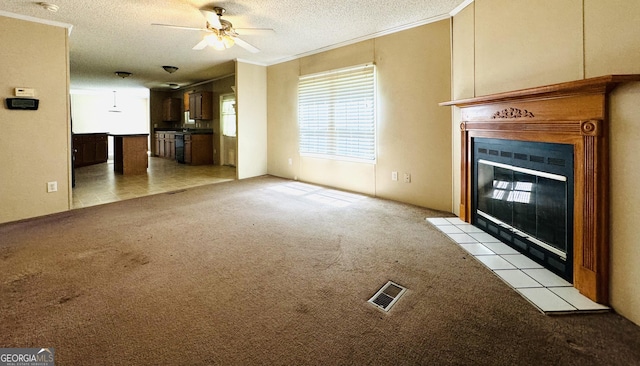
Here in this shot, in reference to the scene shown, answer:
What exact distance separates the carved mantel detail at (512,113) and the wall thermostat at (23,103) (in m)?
5.42

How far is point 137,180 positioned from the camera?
21.8ft

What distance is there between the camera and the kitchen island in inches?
291

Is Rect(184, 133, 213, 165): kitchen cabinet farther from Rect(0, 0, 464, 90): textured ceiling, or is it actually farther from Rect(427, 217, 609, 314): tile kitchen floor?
Rect(427, 217, 609, 314): tile kitchen floor

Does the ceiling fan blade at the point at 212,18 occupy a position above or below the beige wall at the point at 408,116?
above

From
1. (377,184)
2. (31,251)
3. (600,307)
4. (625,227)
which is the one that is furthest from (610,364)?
(31,251)

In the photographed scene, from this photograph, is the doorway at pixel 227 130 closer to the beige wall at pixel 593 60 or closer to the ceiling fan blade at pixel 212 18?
the ceiling fan blade at pixel 212 18

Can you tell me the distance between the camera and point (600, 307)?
192 centimetres

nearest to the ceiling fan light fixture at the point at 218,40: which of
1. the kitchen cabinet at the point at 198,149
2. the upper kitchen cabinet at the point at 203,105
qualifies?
the kitchen cabinet at the point at 198,149

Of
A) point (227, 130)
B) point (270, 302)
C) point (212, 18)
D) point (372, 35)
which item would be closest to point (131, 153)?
point (227, 130)

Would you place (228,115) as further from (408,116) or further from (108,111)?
(108,111)

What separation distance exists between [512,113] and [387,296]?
1963 millimetres

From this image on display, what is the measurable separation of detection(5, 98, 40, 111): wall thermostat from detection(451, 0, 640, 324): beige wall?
5.43 metres

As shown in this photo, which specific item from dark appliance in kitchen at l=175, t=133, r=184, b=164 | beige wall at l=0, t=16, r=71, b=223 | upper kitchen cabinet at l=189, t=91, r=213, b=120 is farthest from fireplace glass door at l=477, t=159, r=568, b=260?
dark appliance in kitchen at l=175, t=133, r=184, b=164

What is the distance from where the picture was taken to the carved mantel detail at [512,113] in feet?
8.48
